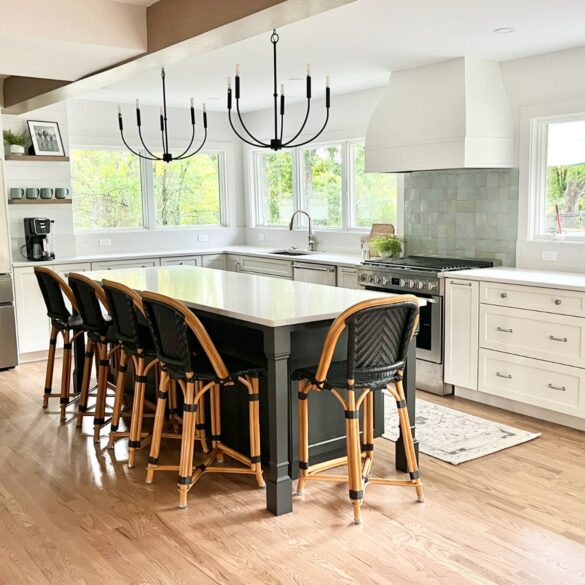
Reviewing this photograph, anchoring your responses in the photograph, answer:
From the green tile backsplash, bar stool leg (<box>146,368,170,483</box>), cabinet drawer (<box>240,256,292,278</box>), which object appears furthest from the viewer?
cabinet drawer (<box>240,256,292,278</box>)

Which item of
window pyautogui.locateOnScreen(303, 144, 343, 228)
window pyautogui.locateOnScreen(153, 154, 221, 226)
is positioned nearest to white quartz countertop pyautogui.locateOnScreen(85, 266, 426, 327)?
window pyautogui.locateOnScreen(303, 144, 343, 228)

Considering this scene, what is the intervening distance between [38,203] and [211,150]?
2302 millimetres

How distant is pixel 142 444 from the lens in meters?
4.04

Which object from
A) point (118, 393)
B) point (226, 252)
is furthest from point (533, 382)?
point (226, 252)

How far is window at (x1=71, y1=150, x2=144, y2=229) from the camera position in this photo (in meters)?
7.26

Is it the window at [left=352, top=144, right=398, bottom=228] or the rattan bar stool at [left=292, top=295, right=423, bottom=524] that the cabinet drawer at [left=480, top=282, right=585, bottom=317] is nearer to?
the rattan bar stool at [left=292, top=295, right=423, bottom=524]

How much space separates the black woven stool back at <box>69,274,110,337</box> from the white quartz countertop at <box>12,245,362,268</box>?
6.90ft

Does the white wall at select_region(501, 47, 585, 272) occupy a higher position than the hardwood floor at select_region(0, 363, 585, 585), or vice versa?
the white wall at select_region(501, 47, 585, 272)

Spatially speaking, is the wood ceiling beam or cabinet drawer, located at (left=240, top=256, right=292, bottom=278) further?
cabinet drawer, located at (left=240, top=256, right=292, bottom=278)

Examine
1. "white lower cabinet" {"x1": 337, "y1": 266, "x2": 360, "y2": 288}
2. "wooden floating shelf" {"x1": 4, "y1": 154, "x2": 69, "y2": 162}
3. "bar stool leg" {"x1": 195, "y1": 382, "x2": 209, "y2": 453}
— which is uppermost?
"wooden floating shelf" {"x1": 4, "y1": 154, "x2": 69, "y2": 162}

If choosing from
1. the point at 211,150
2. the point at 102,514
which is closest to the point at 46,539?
the point at 102,514

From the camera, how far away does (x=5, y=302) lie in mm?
6109

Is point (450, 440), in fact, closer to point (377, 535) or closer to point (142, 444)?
point (377, 535)

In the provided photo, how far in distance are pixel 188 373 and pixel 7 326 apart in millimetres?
3487
